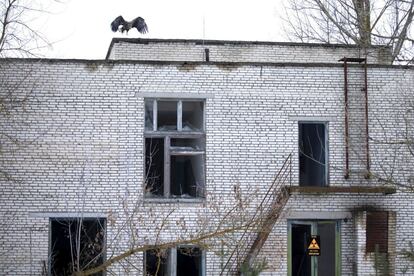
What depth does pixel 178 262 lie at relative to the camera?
1742cm

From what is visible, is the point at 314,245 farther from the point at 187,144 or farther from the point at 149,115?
the point at 149,115

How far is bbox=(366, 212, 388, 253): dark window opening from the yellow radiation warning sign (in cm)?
107

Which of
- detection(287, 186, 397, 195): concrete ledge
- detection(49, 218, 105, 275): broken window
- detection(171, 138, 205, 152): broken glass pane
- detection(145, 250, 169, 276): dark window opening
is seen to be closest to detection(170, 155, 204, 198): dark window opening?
detection(171, 138, 205, 152): broken glass pane

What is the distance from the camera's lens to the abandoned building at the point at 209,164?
16.8 m

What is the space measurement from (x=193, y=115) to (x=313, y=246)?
12.8ft

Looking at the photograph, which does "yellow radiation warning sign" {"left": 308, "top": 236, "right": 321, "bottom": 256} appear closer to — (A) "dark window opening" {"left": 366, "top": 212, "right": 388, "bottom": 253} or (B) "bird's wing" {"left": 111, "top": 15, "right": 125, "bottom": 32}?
(A) "dark window opening" {"left": 366, "top": 212, "right": 388, "bottom": 253}

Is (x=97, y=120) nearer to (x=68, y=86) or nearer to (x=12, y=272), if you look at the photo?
(x=68, y=86)

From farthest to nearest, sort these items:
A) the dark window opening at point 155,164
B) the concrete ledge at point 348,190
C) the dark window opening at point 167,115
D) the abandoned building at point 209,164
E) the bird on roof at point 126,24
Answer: the bird on roof at point 126,24 → the dark window opening at point 167,115 → the dark window opening at point 155,164 → the concrete ledge at point 348,190 → the abandoned building at point 209,164

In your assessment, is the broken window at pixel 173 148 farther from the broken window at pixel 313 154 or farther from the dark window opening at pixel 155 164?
the broken window at pixel 313 154

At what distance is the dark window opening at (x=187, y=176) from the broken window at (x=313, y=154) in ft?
7.44

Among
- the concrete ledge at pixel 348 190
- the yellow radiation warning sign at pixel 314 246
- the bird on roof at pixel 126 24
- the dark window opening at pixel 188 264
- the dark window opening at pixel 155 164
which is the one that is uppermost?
the bird on roof at pixel 126 24

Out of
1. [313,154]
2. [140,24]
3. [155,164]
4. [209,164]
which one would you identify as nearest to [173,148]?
[155,164]

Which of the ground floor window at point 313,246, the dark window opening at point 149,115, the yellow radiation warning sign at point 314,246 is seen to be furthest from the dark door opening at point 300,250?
the dark window opening at point 149,115

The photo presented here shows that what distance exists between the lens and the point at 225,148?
17422 mm
